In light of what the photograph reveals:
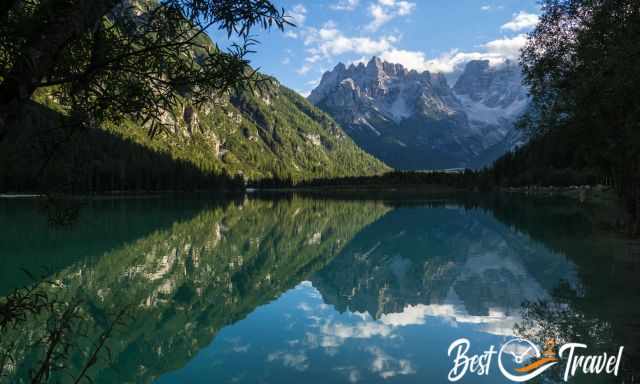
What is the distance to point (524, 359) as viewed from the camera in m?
14.9

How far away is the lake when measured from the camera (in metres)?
15.0

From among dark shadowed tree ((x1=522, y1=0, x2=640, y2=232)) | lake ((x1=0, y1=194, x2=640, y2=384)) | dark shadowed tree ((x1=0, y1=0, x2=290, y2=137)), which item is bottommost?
lake ((x1=0, y1=194, x2=640, y2=384))

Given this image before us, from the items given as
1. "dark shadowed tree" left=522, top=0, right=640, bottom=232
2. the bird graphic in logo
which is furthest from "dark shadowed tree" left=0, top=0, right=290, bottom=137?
"dark shadowed tree" left=522, top=0, right=640, bottom=232

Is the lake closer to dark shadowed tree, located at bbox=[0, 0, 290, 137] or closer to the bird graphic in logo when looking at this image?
the bird graphic in logo

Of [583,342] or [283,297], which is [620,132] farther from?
[283,297]

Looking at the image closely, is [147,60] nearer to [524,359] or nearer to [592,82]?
[524,359]

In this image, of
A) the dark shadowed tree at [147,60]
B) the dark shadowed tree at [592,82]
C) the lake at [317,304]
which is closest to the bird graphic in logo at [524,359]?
the lake at [317,304]

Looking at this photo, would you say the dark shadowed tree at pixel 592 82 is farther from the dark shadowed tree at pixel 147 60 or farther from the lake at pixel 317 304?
the dark shadowed tree at pixel 147 60

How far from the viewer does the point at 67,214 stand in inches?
352

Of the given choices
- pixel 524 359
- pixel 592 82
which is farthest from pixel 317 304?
pixel 592 82

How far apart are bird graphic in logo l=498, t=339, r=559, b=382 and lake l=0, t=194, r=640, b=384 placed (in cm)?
18

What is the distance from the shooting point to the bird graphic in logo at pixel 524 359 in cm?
1370

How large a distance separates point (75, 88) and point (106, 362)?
12.7 metres

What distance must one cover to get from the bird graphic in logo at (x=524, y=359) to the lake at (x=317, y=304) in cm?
18
